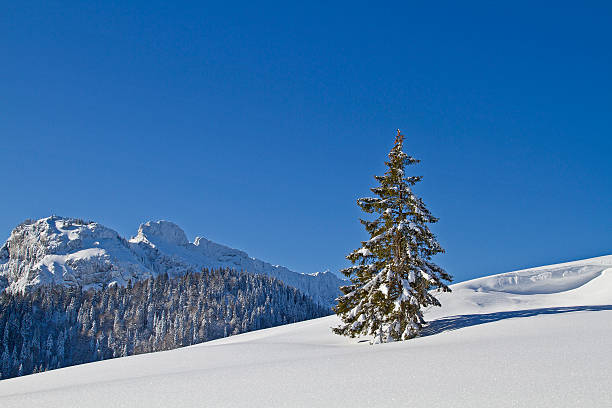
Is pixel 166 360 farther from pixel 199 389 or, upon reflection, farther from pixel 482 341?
pixel 482 341

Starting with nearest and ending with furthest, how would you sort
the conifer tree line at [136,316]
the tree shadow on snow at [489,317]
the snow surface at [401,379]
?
the snow surface at [401,379], the tree shadow on snow at [489,317], the conifer tree line at [136,316]

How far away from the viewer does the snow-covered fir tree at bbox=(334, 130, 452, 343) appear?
1766 cm

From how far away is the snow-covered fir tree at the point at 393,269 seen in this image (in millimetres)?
17656

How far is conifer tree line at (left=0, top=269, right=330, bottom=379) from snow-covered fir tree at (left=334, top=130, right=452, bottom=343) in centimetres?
12686

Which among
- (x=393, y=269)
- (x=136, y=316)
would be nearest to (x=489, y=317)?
(x=393, y=269)

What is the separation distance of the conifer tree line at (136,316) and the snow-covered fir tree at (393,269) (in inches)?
4995

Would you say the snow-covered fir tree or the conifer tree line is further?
the conifer tree line

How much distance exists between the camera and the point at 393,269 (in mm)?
18719

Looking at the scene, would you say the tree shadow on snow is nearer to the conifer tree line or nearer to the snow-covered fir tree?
the snow-covered fir tree

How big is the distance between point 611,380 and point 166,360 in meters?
11.9

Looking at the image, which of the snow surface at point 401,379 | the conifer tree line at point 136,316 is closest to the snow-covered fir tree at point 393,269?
the snow surface at point 401,379

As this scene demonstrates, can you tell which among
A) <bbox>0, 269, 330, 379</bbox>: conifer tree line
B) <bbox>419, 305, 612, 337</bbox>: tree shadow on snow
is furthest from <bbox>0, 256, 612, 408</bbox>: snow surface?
<bbox>0, 269, 330, 379</bbox>: conifer tree line

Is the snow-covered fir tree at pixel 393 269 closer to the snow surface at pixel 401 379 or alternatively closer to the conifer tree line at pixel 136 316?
the snow surface at pixel 401 379

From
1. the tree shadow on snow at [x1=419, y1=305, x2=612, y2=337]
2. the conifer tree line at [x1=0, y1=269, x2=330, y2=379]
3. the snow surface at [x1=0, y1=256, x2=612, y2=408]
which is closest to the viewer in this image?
the snow surface at [x1=0, y1=256, x2=612, y2=408]
